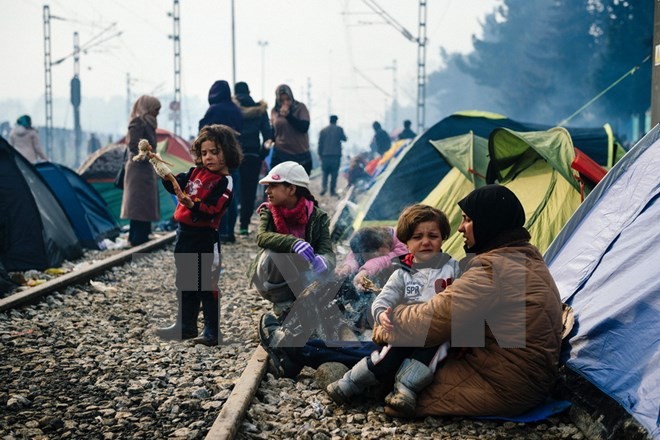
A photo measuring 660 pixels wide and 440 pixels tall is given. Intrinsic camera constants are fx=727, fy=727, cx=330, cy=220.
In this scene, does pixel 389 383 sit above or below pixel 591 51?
below

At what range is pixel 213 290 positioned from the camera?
511cm

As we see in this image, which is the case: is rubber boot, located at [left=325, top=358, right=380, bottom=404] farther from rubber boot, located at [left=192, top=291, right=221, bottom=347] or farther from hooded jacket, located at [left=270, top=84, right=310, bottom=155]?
hooded jacket, located at [left=270, top=84, right=310, bottom=155]

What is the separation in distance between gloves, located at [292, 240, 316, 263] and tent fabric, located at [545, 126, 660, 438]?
1.53m

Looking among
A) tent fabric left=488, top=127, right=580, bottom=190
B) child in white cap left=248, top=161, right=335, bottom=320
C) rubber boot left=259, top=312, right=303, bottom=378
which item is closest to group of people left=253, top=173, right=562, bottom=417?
rubber boot left=259, top=312, right=303, bottom=378

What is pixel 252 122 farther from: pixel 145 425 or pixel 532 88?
pixel 532 88

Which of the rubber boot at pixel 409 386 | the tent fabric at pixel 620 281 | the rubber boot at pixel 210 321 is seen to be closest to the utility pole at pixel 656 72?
the tent fabric at pixel 620 281

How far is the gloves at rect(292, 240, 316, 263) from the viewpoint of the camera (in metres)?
4.49

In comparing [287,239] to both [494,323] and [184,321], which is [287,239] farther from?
[494,323]

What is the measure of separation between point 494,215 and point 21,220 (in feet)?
18.8

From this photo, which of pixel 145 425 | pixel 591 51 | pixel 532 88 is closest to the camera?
A: pixel 145 425

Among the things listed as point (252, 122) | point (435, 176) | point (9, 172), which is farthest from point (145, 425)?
point (252, 122)

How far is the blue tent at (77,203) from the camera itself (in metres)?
9.64

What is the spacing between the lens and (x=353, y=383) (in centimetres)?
376

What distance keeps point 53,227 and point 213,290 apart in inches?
157
